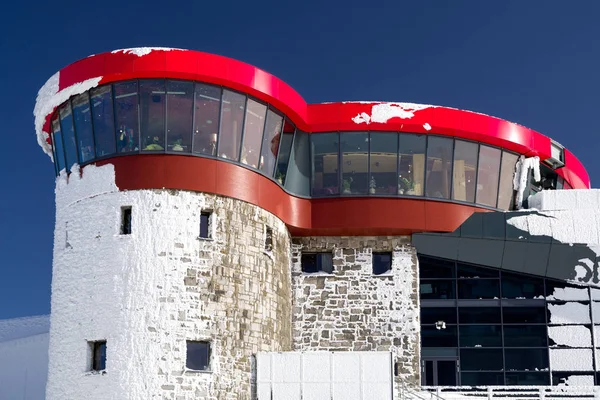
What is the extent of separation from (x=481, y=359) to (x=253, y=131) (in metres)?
12.0

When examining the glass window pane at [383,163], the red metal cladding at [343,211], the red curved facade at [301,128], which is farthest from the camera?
the glass window pane at [383,163]

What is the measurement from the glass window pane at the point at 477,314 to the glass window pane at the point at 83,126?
14.6 m

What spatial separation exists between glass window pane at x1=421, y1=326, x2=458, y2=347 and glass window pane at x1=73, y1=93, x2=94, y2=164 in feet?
44.4

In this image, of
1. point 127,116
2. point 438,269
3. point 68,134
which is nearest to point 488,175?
point 438,269

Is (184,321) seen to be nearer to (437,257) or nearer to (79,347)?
(79,347)

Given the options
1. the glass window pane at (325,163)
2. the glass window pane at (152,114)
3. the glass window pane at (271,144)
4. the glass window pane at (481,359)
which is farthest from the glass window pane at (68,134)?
the glass window pane at (481,359)

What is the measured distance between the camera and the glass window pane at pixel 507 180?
118 feet

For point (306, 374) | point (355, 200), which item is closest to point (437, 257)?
point (355, 200)

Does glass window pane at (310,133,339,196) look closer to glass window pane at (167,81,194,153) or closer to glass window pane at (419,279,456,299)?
glass window pane at (419,279,456,299)

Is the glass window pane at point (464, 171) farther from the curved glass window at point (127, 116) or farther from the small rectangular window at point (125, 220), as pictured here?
the small rectangular window at point (125, 220)

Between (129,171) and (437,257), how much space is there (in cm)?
1205

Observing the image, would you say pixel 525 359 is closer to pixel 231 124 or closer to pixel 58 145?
pixel 231 124

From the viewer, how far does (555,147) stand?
38.2m

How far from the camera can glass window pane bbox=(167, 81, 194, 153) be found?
29391 millimetres
